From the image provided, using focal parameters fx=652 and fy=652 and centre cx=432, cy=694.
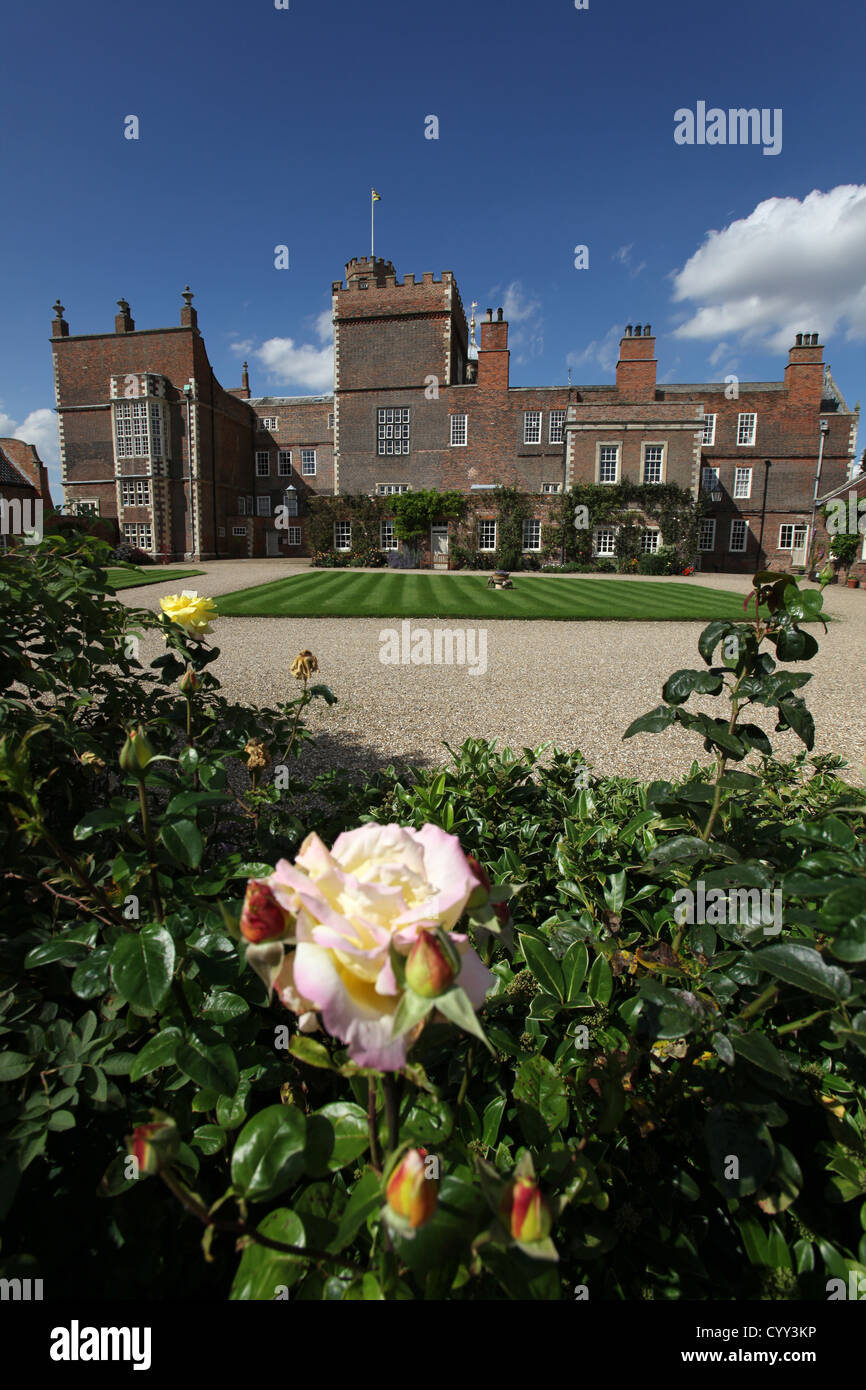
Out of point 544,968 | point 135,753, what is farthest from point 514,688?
point 135,753

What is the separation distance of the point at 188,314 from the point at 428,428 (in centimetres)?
1541

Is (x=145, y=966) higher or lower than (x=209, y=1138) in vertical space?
higher

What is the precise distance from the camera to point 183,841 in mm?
1179

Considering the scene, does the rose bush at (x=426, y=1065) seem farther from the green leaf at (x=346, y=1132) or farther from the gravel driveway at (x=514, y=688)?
the gravel driveway at (x=514, y=688)

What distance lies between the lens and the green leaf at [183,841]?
1159mm

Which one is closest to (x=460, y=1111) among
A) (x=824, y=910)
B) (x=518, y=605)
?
(x=824, y=910)

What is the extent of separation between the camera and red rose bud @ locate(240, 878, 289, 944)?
0.63 meters

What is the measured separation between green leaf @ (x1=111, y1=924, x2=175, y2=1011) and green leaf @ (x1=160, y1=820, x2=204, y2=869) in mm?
138

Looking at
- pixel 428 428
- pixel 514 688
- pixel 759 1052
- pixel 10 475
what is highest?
pixel 428 428

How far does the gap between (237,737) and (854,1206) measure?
75.0 inches

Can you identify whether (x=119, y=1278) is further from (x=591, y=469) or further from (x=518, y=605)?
(x=591, y=469)

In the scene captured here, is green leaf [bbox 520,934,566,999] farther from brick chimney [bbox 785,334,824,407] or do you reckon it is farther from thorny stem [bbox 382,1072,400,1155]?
brick chimney [bbox 785,334,824,407]

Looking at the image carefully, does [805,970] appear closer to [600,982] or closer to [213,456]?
[600,982]

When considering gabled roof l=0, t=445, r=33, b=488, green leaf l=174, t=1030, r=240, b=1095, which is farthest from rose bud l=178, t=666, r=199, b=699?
gabled roof l=0, t=445, r=33, b=488
